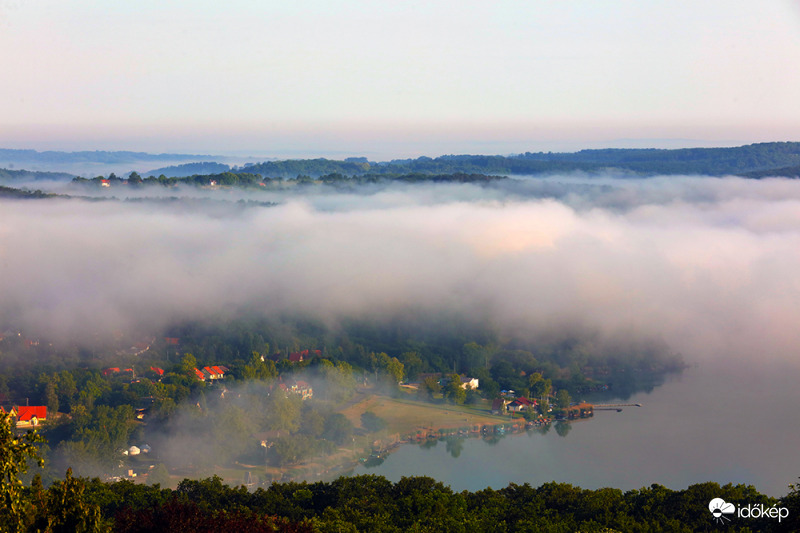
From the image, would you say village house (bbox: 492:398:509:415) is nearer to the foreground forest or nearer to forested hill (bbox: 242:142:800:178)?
Result: the foreground forest

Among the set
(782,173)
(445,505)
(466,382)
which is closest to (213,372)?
(466,382)

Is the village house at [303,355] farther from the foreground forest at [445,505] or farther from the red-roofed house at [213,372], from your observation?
the foreground forest at [445,505]

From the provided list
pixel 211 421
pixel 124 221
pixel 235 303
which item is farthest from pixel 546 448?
pixel 124 221

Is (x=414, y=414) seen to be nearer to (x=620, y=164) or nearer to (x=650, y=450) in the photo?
(x=650, y=450)

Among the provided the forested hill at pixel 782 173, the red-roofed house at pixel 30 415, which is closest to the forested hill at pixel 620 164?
the forested hill at pixel 782 173

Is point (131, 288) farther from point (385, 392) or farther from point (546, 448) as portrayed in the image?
point (546, 448)

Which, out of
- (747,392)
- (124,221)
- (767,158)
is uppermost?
(767,158)
